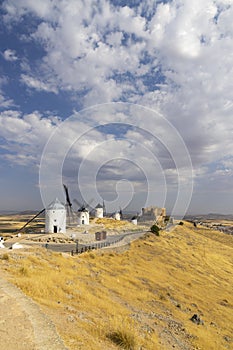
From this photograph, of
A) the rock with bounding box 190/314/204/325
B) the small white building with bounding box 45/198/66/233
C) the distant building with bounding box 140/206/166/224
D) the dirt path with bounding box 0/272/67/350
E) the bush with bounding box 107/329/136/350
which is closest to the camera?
the dirt path with bounding box 0/272/67/350

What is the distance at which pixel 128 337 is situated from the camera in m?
10.0

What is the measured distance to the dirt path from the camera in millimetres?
7609

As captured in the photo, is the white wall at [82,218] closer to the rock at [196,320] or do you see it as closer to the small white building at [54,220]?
the small white building at [54,220]

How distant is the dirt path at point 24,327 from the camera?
7.61m

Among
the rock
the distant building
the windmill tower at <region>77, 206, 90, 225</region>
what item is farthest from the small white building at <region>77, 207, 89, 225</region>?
the rock

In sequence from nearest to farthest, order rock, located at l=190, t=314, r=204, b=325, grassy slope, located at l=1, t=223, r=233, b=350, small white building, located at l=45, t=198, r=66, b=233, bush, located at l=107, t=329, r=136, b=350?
1. bush, located at l=107, t=329, r=136, b=350
2. grassy slope, located at l=1, t=223, r=233, b=350
3. rock, located at l=190, t=314, r=204, b=325
4. small white building, located at l=45, t=198, r=66, b=233

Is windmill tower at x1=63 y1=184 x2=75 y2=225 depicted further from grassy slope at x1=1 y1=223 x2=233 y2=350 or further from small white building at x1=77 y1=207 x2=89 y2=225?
grassy slope at x1=1 y1=223 x2=233 y2=350

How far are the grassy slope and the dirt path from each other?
692mm

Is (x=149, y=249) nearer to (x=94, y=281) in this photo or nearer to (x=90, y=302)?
(x=94, y=281)

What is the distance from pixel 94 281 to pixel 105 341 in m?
11.7

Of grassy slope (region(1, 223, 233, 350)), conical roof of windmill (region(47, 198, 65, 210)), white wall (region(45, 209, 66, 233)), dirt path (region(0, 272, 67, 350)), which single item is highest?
conical roof of windmill (region(47, 198, 65, 210))

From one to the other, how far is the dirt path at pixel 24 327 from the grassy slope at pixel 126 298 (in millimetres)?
692

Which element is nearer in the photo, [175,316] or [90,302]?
[90,302]

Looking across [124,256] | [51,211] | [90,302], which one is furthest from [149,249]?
[90,302]
